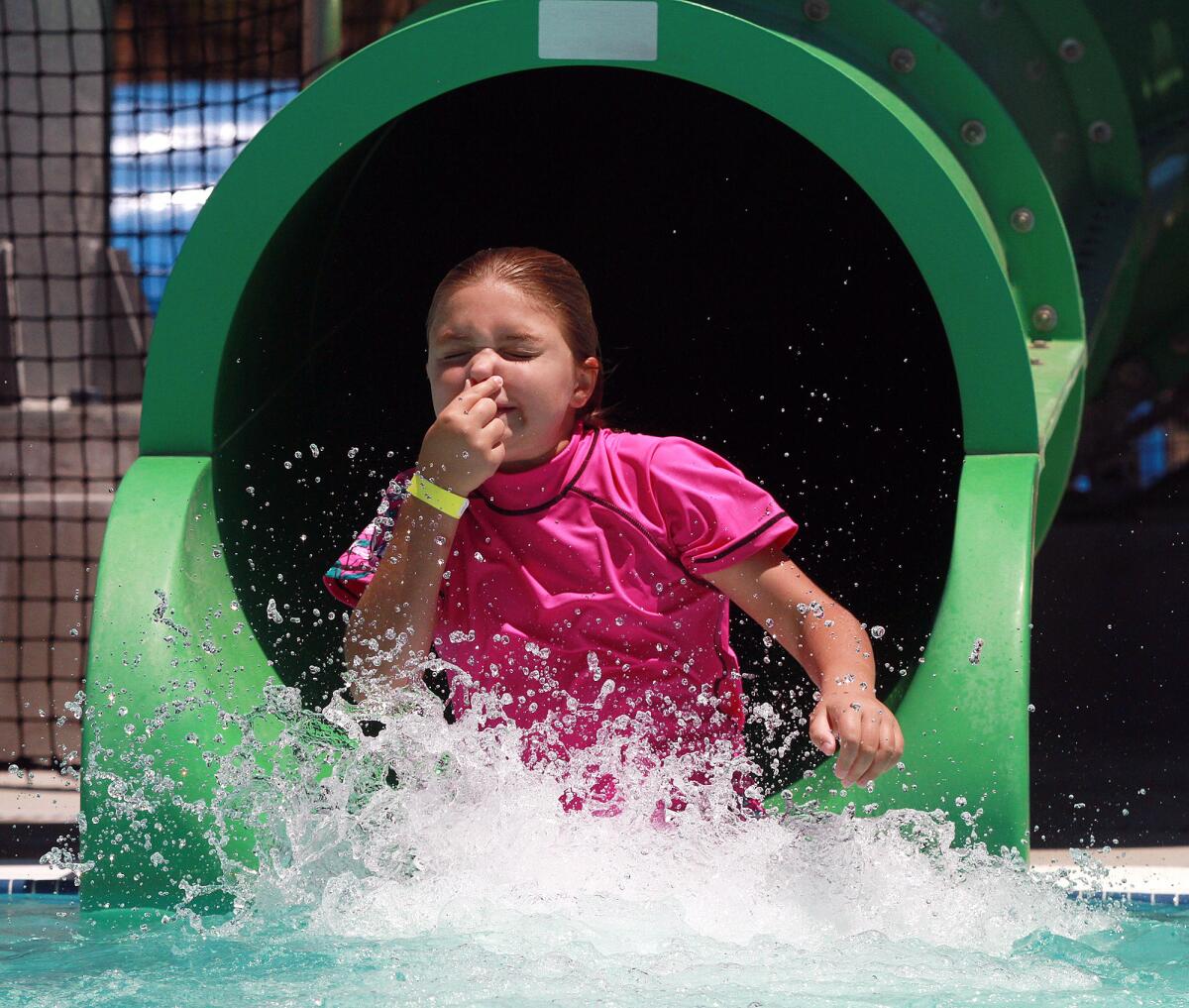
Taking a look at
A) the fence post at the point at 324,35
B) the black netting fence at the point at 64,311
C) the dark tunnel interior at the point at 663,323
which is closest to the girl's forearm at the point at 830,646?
the dark tunnel interior at the point at 663,323

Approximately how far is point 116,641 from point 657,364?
1510 mm

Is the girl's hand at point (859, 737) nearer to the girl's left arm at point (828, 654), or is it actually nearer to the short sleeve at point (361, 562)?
the girl's left arm at point (828, 654)

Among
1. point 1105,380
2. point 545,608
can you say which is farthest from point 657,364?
point 1105,380

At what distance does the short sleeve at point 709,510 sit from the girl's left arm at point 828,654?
28 millimetres

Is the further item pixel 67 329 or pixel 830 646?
pixel 67 329

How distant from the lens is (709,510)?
93.2 inches

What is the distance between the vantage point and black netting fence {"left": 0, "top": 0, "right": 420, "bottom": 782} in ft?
13.1

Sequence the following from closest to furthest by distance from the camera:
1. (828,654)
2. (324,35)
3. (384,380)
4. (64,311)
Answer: (828,654), (384,380), (324,35), (64,311)

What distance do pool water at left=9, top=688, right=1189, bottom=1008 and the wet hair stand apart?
58 cm

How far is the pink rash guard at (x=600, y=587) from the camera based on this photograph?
2344mm

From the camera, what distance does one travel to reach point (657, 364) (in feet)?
11.3

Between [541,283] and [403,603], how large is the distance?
0.54 meters

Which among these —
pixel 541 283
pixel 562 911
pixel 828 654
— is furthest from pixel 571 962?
pixel 541 283

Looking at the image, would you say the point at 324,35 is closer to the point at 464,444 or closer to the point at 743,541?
the point at 464,444
